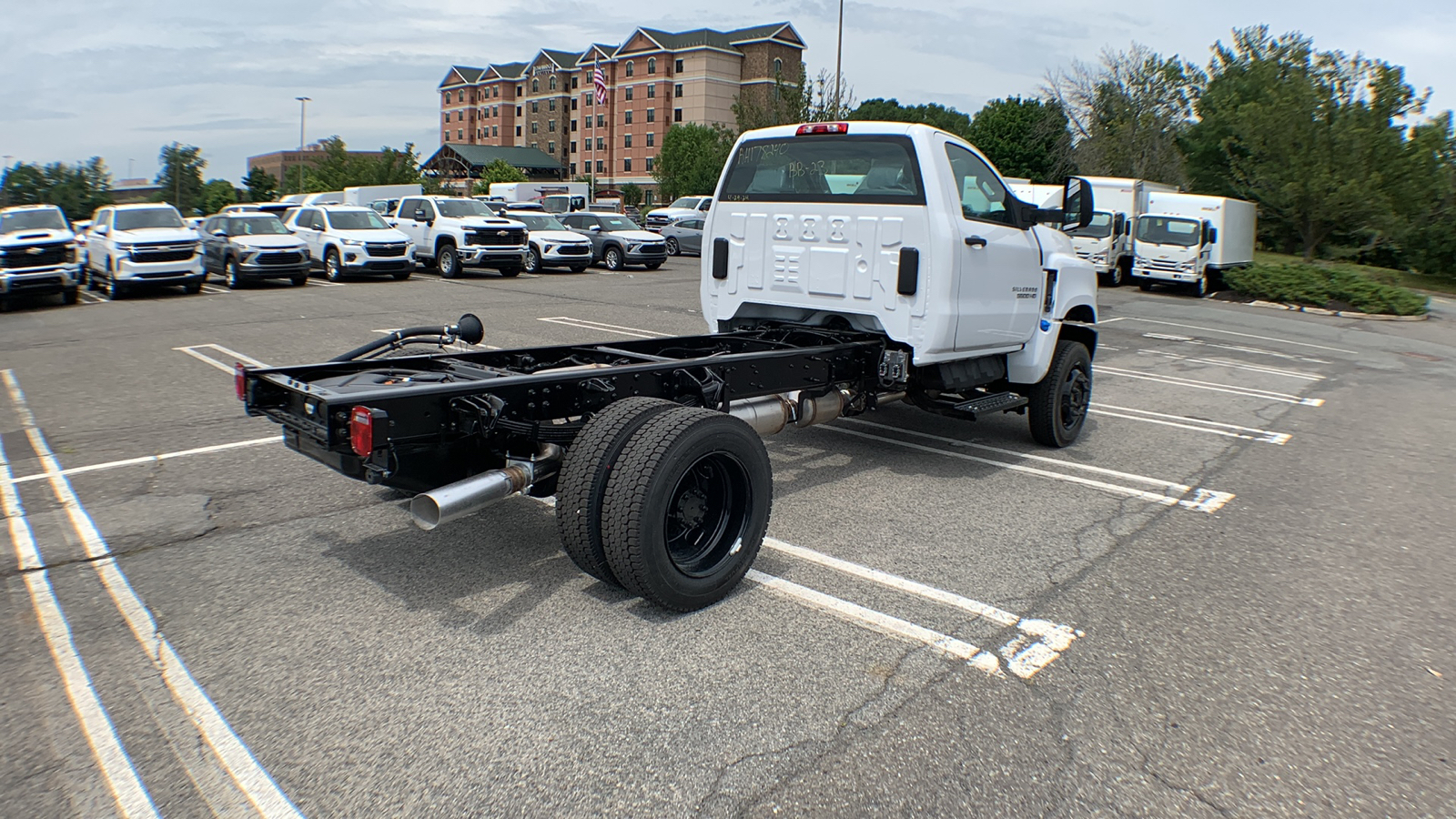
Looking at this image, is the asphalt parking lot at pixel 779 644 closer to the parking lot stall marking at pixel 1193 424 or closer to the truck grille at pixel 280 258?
the parking lot stall marking at pixel 1193 424

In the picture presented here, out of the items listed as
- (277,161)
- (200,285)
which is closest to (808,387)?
(200,285)

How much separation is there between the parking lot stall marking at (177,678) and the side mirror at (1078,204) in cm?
570

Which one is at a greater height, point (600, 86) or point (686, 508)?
point (600, 86)

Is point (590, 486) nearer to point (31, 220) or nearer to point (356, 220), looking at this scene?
point (31, 220)

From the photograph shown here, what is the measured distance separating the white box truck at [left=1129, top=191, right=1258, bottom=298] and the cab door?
21.7 meters

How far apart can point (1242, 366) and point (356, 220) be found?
19.1m

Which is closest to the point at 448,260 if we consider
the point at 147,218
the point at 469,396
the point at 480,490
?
the point at 147,218

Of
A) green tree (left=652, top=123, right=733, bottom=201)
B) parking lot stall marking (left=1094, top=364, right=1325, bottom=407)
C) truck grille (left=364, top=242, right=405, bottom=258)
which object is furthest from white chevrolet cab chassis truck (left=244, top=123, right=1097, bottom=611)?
green tree (left=652, top=123, right=733, bottom=201)

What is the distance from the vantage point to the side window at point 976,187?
21.0ft

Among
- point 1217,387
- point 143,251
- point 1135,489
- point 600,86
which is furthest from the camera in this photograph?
point 600,86

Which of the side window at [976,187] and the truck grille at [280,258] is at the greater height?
the side window at [976,187]

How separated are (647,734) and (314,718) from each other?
1130 mm

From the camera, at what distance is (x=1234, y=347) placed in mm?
16141

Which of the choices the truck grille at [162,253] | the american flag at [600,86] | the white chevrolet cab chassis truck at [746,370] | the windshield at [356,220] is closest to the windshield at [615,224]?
the windshield at [356,220]
